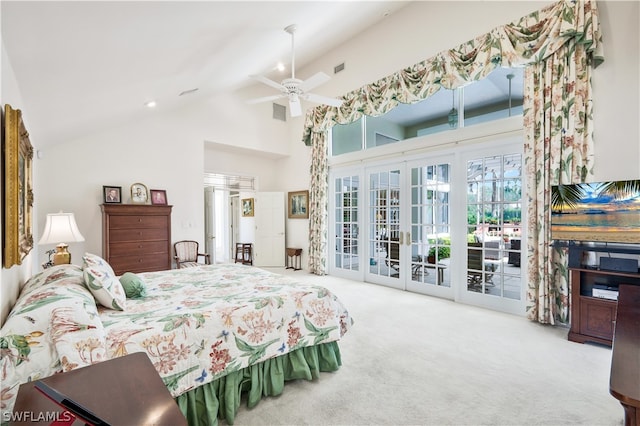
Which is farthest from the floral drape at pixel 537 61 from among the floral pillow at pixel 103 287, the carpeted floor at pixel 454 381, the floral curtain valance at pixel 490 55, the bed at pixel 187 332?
the floral pillow at pixel 103 287

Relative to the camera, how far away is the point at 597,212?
9.17 feet

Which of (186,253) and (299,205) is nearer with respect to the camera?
(186,253)

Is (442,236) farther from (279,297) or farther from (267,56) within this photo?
(267,56)

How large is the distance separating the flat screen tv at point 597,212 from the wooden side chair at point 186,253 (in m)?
5.02

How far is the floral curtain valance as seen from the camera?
300cm

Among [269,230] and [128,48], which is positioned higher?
[128,48]

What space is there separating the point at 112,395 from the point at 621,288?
262cm

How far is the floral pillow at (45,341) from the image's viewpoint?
124 cm

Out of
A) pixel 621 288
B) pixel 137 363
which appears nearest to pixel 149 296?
pixel 137 363

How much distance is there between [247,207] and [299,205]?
5.03 feet

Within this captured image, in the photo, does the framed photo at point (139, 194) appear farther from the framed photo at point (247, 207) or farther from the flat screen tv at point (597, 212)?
the flat screen tv at point (597, 212)

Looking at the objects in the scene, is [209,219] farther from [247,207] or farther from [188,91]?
[188,91]

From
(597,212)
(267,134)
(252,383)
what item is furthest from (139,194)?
(597,212)

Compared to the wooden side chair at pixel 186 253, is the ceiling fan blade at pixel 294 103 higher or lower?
higher
